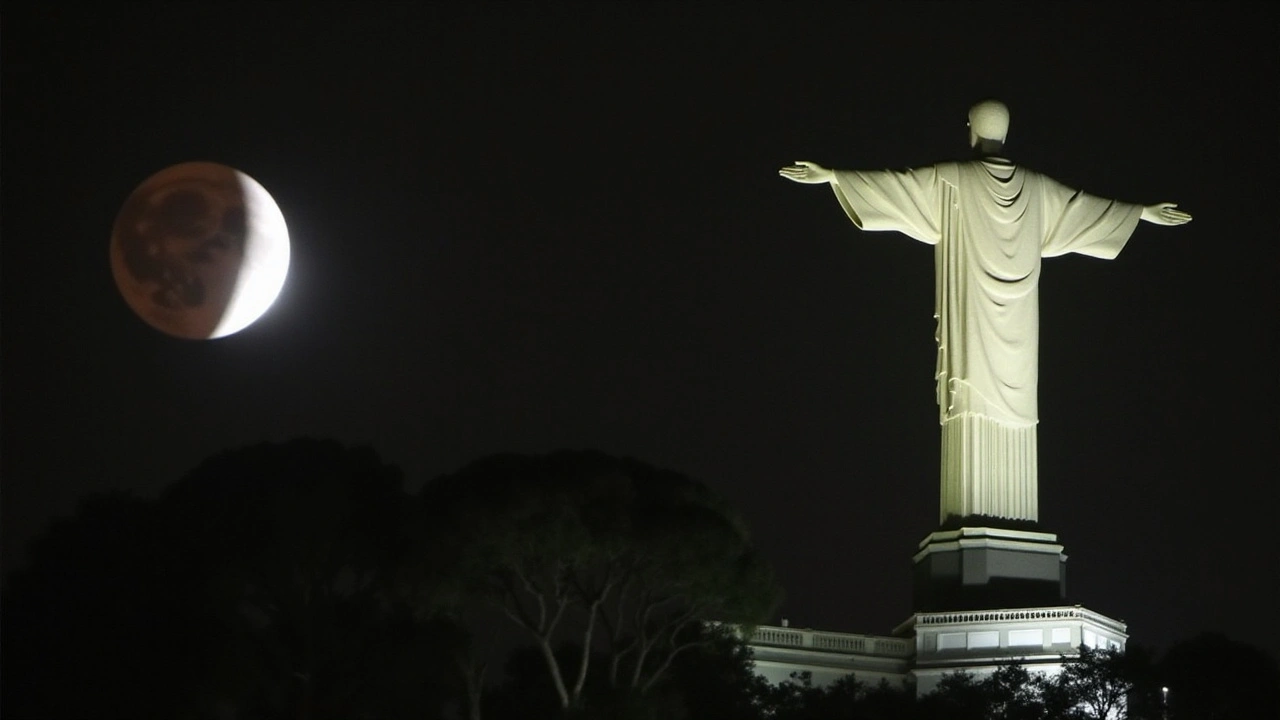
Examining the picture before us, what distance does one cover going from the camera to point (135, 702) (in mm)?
43531

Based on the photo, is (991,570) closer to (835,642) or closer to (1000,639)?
(1000,639)

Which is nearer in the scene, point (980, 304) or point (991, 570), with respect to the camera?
point (991, 570)

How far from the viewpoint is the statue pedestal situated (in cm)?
4941

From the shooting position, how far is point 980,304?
168 feet

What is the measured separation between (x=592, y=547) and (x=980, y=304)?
11.7 metres

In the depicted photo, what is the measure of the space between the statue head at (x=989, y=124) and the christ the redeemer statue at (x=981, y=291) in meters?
0.02

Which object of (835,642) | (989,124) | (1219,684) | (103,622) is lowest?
(103,622)

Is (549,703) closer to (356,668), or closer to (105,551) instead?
(356,668)

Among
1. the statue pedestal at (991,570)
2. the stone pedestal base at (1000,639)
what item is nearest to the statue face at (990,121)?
the statue pedestal at (991,570)

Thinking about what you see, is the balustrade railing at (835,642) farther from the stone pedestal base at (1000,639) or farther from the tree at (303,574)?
the tree at (303,574)

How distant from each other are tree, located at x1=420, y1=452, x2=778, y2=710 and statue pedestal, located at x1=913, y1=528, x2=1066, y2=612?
17.3 feet

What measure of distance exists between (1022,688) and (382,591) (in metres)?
12.3

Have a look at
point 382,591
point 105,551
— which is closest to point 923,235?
point 382,591

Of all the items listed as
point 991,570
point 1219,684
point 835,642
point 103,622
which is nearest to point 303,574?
point 103,622
